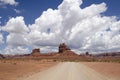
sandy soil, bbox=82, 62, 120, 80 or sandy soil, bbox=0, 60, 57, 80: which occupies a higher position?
sandy soil, bbox=0, 60, 57, 80

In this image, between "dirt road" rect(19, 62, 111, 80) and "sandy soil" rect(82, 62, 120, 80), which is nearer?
"dirt road" rect(19, 62, 111, 80)

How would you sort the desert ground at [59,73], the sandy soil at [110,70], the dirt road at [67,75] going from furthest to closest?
the sandy soil at [110,70] → the desert ground at [59,73] → the dirt road at [67,75]

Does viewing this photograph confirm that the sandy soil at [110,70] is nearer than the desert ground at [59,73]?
No

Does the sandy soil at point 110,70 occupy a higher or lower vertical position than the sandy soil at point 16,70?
lower

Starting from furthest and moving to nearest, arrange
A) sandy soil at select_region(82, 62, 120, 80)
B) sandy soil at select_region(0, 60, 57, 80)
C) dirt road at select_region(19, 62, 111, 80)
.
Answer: sandy soil at select_region(82, 62, 120, 80) < sandy soil at select_region(0, 60, 57, 80) < dirt road at select_region(19, 62, 111, 80)

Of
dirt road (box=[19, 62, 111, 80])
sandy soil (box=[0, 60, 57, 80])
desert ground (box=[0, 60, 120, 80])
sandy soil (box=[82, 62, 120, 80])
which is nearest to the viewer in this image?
dirt road (box=[19, 62, 111, 80])

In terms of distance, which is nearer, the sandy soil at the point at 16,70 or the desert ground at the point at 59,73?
the desert ground at the point at 59,73

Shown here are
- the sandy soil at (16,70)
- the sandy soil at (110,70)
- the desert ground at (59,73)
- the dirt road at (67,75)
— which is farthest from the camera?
the sandy soil at (110,70)

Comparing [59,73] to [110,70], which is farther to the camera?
[110,70]

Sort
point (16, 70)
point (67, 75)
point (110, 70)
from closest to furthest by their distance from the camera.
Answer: point (67, 75) → point (16, 70) → point (110, 70)

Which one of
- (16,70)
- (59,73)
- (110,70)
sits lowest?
(110,70)

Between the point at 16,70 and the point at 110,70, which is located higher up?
the point at 16,70

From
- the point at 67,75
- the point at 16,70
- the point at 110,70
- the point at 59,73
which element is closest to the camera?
the point at 67,75

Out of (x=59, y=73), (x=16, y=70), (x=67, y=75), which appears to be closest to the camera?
(x=67, y=75)
